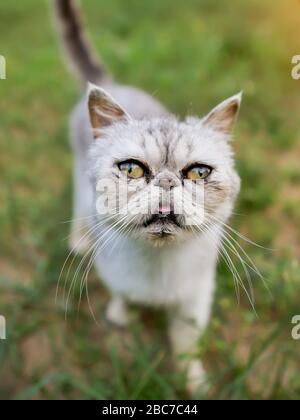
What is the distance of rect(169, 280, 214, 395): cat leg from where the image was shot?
2268 millimetres

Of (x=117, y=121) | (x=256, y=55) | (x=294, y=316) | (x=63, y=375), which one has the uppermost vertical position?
(x=256, y=55)

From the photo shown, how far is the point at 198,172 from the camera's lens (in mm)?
1718

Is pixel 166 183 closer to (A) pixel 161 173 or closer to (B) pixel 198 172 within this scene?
(A) pixel 161 173

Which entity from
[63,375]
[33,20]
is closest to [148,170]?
A: [63,375]

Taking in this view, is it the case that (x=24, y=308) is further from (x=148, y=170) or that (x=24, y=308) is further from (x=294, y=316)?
(x=294, y=316)

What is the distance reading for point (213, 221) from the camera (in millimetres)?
1776

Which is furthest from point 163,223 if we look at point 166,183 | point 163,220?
point 166,183

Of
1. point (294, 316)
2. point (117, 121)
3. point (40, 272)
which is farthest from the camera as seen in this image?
point (40, 272)

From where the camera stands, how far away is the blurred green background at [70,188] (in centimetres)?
232

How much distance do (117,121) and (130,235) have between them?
50cm

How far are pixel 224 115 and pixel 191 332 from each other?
116cm

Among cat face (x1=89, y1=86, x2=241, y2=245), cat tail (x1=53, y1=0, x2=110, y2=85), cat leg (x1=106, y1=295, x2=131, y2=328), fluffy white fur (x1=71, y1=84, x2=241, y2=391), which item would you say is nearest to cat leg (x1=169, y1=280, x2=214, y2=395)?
fluffy white fur (x1=71, y1=84, x2=241, y2=391)

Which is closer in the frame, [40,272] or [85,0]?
[40,272]

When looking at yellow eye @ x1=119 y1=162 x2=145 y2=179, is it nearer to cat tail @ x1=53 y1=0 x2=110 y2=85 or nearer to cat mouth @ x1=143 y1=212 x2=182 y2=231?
cat mouth @ x1=143 y1=212 x2=182 y2=231
